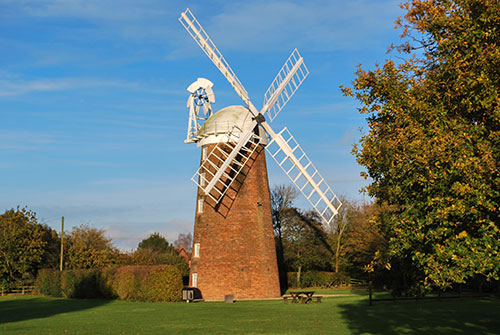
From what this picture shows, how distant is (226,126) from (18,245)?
79.5 feet

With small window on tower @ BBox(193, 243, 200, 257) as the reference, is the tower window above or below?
above

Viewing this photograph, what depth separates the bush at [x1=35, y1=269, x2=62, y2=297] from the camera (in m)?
40.5

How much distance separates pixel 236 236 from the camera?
30.5 m

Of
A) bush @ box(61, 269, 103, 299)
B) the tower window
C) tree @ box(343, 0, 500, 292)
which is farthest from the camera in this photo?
bush @ box(61, 269, 103, 299)

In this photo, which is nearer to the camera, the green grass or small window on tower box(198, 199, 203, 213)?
the green grass

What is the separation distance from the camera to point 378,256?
38.1 feet

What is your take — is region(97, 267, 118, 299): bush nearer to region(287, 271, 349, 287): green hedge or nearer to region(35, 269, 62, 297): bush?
region(35, 269, 62, 297): bush

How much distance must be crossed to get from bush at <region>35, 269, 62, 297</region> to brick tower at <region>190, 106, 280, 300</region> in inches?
568

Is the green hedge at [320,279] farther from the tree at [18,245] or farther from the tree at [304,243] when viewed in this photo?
the tree at [18,245]

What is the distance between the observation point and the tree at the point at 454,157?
8953mm

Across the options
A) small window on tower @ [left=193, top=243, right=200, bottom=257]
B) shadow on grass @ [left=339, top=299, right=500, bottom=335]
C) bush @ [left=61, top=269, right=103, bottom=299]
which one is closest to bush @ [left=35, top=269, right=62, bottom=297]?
bush @ [left=61, top=269, right=103, bottom=299]

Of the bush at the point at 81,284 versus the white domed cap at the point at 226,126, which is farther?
the bush at the point at 81,284

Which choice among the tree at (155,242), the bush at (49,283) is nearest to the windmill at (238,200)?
the bush at (49,283)

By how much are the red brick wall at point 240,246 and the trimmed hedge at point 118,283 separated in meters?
2.12
